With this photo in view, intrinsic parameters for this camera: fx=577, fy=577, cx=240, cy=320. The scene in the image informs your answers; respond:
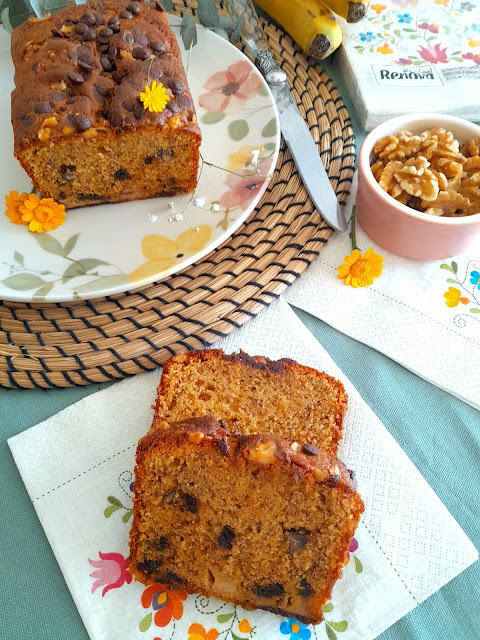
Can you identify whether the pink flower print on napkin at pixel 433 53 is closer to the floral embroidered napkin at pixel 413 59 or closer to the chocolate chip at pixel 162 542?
the floral embroidered napkin at pixel 413 59

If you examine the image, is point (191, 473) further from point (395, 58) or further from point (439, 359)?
point (395, 58)

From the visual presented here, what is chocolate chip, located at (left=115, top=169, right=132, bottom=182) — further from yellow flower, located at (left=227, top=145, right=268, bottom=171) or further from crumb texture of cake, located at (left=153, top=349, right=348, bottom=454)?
crumb texture of cake, located at (left=153, top=349, right=348, bottom=454)

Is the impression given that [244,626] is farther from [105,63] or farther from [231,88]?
[231,88]

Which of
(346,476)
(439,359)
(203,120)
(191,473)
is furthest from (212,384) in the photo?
(203,120)

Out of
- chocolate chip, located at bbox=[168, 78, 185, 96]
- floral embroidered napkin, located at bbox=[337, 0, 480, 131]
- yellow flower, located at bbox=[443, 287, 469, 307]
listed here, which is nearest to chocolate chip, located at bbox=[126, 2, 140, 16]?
chocolate chip, located at bbox=[168, 78, 185, 96]

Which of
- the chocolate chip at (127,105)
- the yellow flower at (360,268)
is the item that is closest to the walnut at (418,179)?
the yellow flower at (360,268)

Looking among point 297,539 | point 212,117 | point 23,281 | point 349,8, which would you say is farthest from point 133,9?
point 297,539
